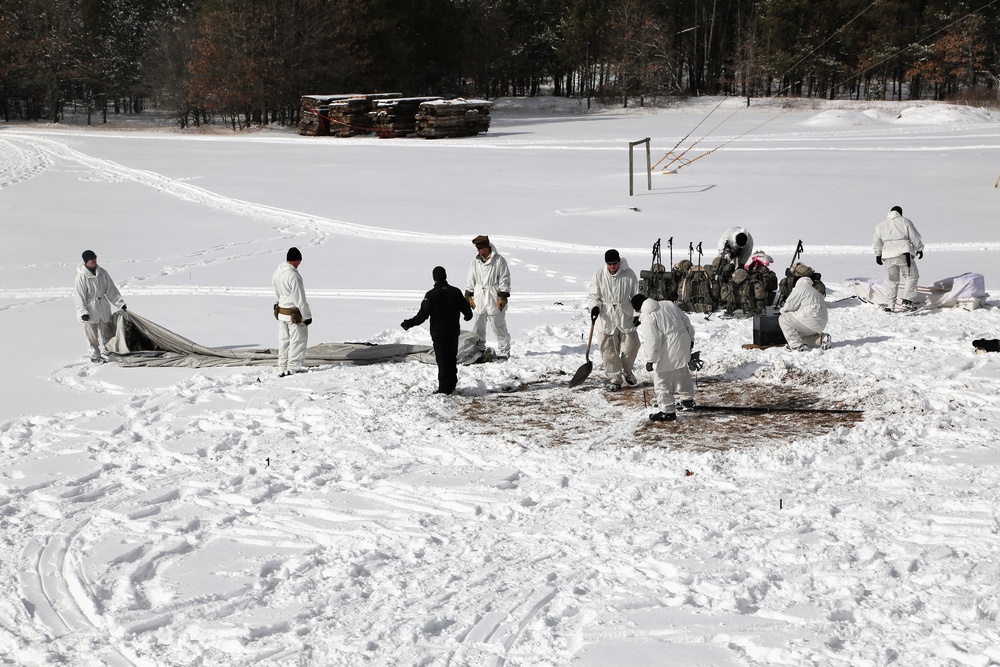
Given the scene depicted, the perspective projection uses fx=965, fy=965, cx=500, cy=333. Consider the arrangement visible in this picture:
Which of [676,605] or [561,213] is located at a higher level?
[561,213]

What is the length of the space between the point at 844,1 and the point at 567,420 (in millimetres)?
45987

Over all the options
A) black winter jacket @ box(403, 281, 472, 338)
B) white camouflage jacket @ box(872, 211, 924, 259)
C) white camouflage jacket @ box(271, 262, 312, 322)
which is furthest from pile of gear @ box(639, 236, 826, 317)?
white camouflage jacket @ box(271, 262, 312, 322)

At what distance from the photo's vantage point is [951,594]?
19.0 feet

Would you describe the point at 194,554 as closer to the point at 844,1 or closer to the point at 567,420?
the point at 567,420

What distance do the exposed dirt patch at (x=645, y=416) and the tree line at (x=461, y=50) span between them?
34.6 m

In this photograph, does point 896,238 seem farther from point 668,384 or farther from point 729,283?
point 668,384

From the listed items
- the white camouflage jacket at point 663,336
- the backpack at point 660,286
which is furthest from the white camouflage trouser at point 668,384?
the backpack at point 660,286

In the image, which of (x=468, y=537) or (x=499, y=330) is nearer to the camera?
(x=468, y=537)

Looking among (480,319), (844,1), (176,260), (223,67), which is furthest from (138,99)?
(480,319)

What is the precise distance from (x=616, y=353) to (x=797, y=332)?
247 cm

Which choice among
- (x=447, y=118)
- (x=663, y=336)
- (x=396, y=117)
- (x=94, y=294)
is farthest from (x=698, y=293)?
(x=396, y=117)

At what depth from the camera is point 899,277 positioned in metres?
12.7

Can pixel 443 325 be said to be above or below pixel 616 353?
above

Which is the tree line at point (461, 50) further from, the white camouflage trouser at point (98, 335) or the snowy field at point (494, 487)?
the white camouflage trouser at point (98, 335)
